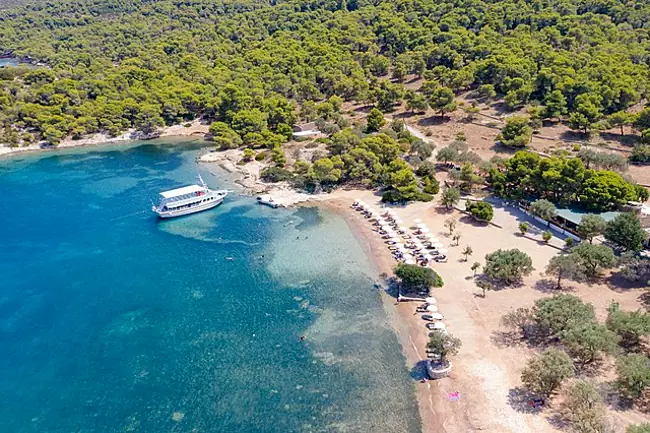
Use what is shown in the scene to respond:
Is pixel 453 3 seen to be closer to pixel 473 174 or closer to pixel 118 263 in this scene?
pixel 473 174

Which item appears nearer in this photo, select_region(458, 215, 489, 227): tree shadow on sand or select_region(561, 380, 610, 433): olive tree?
select_region(561, 380, 610, 433): olive tree

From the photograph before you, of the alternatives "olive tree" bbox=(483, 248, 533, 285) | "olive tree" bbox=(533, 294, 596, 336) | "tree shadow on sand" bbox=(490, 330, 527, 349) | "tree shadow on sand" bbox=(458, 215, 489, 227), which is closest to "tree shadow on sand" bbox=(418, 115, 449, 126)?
"tree shadow on sand" bbox=(458, 215, 489, 227)

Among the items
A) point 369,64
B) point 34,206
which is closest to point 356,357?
point 34,206

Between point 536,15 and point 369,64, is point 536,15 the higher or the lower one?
the higher one

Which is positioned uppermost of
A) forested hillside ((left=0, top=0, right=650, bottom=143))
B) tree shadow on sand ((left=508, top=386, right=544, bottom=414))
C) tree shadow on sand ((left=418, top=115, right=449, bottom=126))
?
forested hillside ((left=0, top=0, right=650, bottom=143))

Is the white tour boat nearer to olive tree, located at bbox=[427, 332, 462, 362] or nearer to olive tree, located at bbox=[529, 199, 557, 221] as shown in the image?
olive tree, located at bbox=[427, 332, 462, 362]

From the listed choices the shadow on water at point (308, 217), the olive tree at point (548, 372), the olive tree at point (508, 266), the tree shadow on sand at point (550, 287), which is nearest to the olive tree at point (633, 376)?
the olive tree at point (548, 372)

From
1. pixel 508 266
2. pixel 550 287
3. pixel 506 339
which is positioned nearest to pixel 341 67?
pixel 508 266
